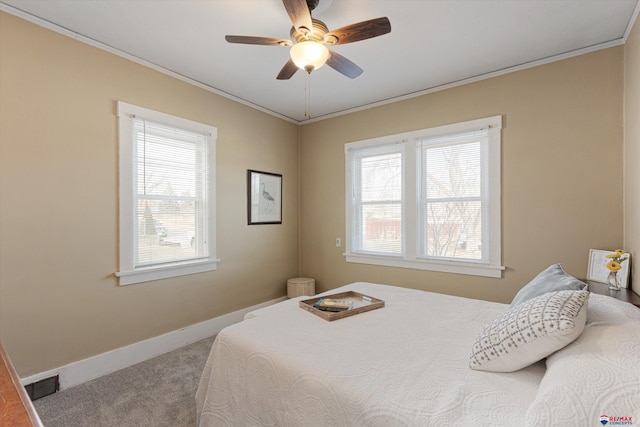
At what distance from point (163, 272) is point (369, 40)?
2.78m

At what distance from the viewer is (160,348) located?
2904 millimetres

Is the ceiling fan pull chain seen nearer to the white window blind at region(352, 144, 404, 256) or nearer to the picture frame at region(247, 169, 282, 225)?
the white window blind at region(352, 144, 404, 256)

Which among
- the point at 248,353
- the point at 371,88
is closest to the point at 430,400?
the point at 248,353

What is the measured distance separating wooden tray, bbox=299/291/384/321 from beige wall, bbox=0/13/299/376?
1638 mm

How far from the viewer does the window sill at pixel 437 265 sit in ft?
9.94

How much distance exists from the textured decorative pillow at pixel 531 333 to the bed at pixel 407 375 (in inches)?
1.1

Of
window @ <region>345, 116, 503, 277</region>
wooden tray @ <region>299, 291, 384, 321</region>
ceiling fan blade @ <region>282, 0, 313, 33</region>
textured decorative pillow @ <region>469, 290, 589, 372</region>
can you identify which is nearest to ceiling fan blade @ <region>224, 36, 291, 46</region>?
ceiling fan blade @ <region>282, 0, 313, 33</region>

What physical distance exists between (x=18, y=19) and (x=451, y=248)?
412 cm

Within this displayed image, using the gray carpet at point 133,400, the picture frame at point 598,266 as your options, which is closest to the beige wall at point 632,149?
the picture frame at point 598,266

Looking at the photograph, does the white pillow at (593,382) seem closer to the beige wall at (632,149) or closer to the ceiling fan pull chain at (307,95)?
the beige wall at (632,149)

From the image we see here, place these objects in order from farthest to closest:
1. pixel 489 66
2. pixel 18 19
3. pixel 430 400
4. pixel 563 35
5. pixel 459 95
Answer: pixel 459 95 < pixel 489 66 < pixel 563 35 < pixel 18 19 < pixel 430 400

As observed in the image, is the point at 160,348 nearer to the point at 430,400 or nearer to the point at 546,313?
the point at 430,400

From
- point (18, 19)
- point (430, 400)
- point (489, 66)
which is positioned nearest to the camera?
point (430, 400)

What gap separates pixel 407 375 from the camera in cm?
123
